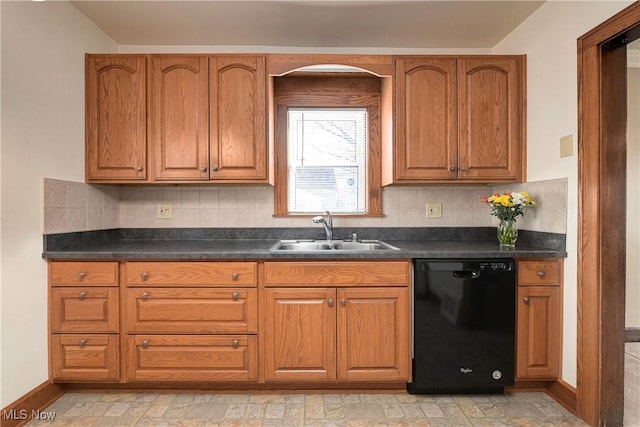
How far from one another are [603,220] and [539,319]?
0.65m

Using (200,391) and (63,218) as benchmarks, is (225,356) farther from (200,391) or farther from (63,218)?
(63,218)

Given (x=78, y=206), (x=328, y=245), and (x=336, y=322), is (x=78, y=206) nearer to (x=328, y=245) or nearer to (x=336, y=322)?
(x=328, y=245)

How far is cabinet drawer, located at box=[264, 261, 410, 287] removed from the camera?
7.08 feet

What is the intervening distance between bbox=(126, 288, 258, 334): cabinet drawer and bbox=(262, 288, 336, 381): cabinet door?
13 cm

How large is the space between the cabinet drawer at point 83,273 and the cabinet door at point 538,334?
90.7 inches

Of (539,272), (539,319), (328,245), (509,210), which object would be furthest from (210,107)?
(539,319)

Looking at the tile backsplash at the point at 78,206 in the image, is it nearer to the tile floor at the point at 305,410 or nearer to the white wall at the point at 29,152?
the white wall at the point at 29,152

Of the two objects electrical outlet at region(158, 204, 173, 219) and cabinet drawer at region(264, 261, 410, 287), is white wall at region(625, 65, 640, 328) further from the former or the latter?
electrical outlet at region(158, 204, 173, 219)

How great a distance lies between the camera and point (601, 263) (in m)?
1.91

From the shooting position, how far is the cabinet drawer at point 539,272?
2.16 meters

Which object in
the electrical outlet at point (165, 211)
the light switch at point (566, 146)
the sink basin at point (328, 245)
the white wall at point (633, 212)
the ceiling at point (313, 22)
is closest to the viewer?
the light switch at point (566, 146)

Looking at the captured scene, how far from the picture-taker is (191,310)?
216cm

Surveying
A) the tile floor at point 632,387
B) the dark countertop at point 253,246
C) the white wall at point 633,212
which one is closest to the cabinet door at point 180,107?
the dark countertop at point 253,246

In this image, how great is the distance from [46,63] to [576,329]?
3211mm
